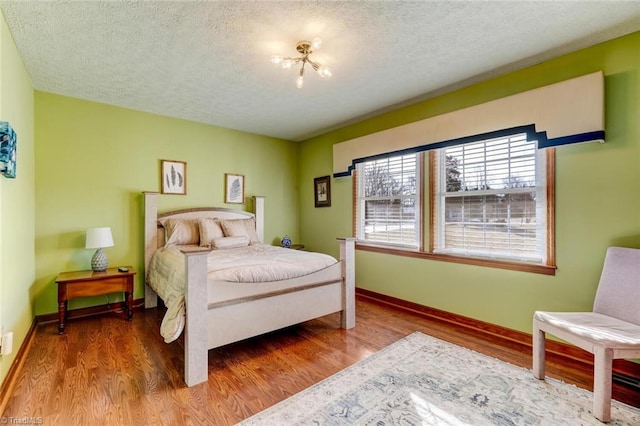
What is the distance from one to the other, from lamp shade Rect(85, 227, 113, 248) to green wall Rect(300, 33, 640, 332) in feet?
11.6

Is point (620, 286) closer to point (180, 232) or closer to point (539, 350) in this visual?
point (539, 350)

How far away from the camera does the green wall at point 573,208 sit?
2.13 m

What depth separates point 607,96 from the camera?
2217 millimetres

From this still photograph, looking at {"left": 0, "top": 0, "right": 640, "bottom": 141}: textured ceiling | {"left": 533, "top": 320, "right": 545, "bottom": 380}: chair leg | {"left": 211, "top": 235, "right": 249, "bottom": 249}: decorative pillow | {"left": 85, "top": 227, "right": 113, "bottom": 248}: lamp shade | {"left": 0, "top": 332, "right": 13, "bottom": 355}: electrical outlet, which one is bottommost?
{"left": 533, "top": 320, "right": 545, "bottom": 380}: chair leg

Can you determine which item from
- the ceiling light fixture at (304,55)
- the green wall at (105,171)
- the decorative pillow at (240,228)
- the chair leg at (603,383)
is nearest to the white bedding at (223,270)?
the decorative pillow at (240,228)

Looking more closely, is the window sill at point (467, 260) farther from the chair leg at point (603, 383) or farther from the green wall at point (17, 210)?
the green wall at point (17, 210)

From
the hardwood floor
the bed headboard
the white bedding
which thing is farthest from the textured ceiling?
the hardwood floor

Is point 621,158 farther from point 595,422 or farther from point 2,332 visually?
point 2,332

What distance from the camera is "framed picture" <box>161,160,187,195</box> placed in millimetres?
3904

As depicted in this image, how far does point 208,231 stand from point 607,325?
3.80m

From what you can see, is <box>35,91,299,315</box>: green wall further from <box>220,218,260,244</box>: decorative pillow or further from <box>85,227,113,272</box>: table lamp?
<box>220,218,260,244</box>: decorative pillow

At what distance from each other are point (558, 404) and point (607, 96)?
2.24 metres

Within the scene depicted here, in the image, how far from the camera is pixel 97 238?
3.14 meters

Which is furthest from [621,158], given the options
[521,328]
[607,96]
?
[521,328]
